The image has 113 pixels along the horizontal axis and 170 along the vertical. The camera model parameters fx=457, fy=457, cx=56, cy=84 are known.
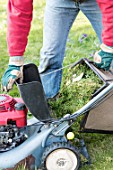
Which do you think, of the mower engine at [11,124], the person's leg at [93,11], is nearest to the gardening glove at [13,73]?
the mower engine at [11,124]

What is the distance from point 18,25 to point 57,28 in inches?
16.9

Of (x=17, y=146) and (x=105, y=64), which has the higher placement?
(x=105, y=64)

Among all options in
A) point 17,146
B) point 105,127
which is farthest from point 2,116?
point 105,127

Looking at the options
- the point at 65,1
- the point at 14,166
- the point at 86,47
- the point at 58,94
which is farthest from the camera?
the point at 86,47

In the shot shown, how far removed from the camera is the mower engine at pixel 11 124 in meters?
2.33

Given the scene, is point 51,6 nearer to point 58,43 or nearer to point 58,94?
point 58,43

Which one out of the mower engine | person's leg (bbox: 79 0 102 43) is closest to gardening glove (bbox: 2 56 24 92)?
the mower engine

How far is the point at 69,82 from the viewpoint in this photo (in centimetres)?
285

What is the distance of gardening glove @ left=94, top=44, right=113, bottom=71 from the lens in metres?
2.29

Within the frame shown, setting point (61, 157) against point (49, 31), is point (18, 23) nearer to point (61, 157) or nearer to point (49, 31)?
point (49, 31)

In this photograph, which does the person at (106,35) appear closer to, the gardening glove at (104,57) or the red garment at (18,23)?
the gardening glove at (104,57)

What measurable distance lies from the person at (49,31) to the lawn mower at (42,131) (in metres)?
0.08

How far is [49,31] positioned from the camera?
2.79 meters

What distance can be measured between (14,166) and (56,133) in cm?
27
